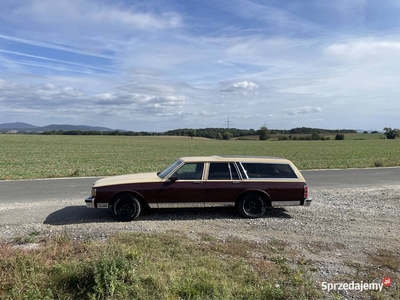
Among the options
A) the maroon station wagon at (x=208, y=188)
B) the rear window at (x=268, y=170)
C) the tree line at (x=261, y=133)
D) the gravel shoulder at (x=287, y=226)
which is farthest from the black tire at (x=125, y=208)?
the tree line at (x=261, y=133)

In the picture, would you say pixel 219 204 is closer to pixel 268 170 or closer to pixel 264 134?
pixel 268 170

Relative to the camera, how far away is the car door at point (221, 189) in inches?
290

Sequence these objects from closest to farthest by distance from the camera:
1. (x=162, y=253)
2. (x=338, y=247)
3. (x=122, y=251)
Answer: (x=122, y=251) → (x=162, y=253) → (x=338, y=247)

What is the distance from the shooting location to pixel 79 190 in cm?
1127

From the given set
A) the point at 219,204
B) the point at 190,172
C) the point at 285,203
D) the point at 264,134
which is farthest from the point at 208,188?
the point at 264,134

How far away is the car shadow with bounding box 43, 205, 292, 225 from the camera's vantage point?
724cm

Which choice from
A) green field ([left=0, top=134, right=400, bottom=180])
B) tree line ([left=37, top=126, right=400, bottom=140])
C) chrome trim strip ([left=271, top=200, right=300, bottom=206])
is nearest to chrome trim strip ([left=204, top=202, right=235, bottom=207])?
chrome trim strip ([left=271, top=200, right=300, bottom=206])

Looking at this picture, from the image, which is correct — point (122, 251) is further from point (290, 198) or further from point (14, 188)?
point (14, 188)

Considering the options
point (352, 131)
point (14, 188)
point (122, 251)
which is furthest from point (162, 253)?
point (352, 131)

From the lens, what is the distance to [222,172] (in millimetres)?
7539

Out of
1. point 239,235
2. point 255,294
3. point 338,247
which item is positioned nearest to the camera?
point 255,294

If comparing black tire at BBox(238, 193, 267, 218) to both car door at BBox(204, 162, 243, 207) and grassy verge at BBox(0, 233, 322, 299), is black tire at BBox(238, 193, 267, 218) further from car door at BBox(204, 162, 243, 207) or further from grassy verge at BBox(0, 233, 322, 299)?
grassy verge at BBox(0, 233, 322, 299)

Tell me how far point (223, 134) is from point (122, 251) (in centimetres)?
11075

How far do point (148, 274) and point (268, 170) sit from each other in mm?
4587
